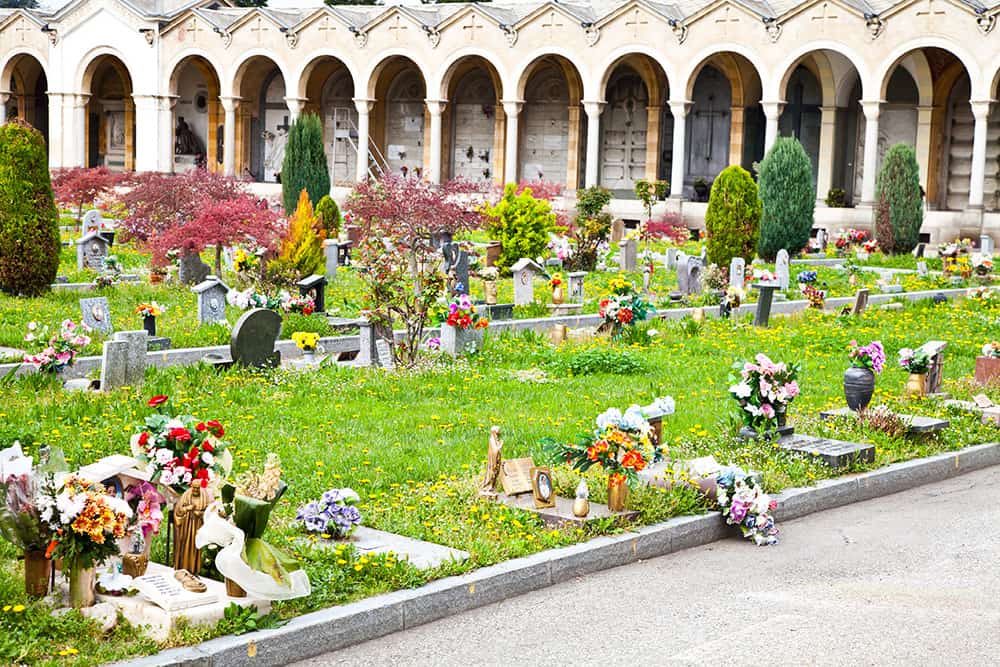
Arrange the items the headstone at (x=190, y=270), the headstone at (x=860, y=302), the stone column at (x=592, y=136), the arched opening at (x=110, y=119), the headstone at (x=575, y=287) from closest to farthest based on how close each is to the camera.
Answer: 1. the headstone at (x=860, y=302)
2. the headstone at (x=575, y=287)
3. the headstone at (x=190, y=270)
4. the stone column at (x=592, y=136)
5. the arched opening at (x=110, y=119)

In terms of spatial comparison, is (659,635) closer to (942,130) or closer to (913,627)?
(913,627)

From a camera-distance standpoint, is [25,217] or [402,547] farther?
[25,217]

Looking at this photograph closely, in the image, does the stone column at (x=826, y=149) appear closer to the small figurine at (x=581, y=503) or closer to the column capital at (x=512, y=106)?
the column capital at (x=512, y=106)

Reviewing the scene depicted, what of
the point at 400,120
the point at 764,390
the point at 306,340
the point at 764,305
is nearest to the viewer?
the point at 764,390

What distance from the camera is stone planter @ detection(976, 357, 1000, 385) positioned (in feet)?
46.3

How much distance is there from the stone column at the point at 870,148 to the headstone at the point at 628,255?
11078 mm

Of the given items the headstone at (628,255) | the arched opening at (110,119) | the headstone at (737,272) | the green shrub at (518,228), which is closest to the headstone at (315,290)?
the green shrub at (518,228)

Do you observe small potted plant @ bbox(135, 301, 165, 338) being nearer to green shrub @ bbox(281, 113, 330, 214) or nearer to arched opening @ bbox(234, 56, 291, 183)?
green shrub @ bbox(281, 113, 330, 214)

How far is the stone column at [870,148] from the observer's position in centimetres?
3509

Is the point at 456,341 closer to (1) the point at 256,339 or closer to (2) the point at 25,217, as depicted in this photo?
(1) the point at 256,339

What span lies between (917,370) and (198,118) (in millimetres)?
37984

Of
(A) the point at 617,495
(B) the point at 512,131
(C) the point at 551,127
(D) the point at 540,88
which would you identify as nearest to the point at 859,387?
(A) the point at 617,495

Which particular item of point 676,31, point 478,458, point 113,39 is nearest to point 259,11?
point 113,39

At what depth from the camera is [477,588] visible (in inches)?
294
